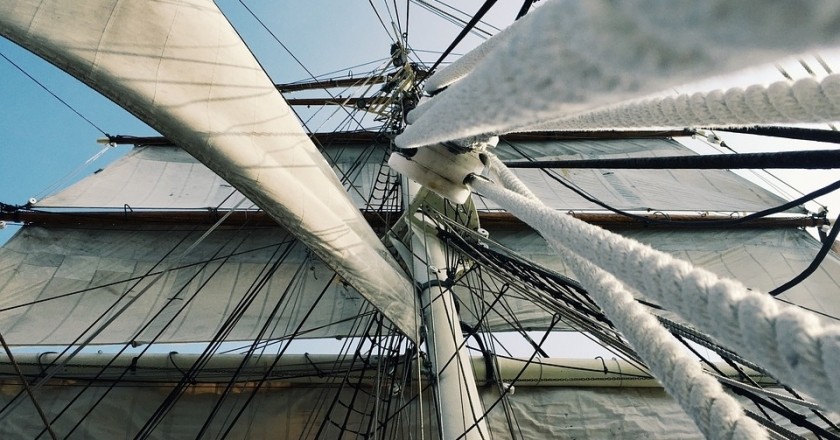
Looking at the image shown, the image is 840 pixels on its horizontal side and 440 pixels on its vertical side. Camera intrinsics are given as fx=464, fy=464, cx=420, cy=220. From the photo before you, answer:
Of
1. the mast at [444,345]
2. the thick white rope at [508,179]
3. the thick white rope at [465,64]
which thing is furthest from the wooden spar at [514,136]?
the thick white rope at [508,179]

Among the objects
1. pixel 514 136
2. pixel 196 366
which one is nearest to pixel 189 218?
pixel 196 366

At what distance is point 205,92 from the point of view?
1480 millimetres

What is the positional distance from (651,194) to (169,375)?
7.58 m

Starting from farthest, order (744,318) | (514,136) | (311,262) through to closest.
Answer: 1. (514,136)
2. (311,262)
3. (744,318)

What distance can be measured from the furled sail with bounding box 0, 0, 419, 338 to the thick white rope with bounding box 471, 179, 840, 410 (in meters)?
1.28

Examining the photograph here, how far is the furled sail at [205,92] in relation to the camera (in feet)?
3.99

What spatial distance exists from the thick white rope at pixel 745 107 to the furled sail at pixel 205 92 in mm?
1215

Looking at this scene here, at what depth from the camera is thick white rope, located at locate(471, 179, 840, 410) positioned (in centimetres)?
38

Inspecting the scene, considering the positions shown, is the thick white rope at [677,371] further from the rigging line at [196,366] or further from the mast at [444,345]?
the rigging line at [196,366]

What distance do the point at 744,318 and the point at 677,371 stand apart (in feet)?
0.87

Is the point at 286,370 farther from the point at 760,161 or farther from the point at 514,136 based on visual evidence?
the point at 514,136

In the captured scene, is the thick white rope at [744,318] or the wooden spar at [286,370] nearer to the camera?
the thick white rope at [744,318]

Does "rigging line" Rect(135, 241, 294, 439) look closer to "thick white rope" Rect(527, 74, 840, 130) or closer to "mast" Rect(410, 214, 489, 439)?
"mast" Rect(410, 214, 489, 439)

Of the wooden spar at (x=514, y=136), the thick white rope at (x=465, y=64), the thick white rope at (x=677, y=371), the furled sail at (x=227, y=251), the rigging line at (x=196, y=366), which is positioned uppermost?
the wooden spar at (x=514, y=136)
